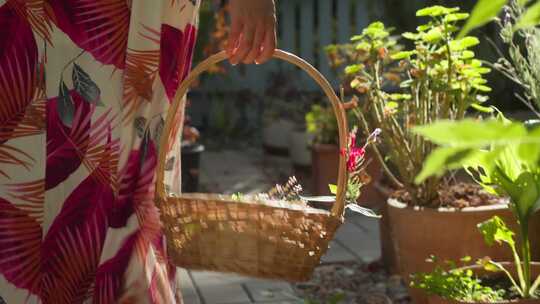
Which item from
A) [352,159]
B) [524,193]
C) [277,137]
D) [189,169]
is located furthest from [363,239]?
[277,137]

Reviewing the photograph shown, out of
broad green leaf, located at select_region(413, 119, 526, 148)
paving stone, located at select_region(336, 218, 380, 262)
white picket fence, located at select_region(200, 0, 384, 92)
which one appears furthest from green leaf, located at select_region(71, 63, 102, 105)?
white picket fence, located at select_region(200, 0, 384, 92)

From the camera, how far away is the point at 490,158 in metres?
0.55

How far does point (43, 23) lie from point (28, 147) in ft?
0.87

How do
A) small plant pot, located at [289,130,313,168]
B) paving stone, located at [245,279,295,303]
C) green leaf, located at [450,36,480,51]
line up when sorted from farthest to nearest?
small plant pot, located at [289,130,313,168]
paving stone, located at [245,279,295,303]
green leaf, located at [450,36,480,51]

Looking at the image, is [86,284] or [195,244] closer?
[195,244]

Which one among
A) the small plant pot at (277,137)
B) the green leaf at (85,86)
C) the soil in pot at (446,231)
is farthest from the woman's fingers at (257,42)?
the small plant pot at (277,137)

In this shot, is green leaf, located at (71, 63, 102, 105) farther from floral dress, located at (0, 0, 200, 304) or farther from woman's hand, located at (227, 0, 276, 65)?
woman's hand, located at (227, 0, 276, 65)

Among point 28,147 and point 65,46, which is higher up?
point 65,46

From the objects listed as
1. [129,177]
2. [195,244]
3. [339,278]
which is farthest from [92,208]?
[339,278]

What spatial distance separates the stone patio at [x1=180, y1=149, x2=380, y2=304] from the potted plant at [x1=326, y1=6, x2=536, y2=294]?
0.46 meters

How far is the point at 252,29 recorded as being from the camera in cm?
166

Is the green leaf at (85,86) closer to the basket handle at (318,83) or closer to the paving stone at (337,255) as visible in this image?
the basket handle at (318,83)

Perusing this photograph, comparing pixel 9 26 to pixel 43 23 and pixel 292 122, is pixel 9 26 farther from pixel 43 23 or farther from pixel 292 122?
pixel 292 122

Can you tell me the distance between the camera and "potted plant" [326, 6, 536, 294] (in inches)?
96.1
